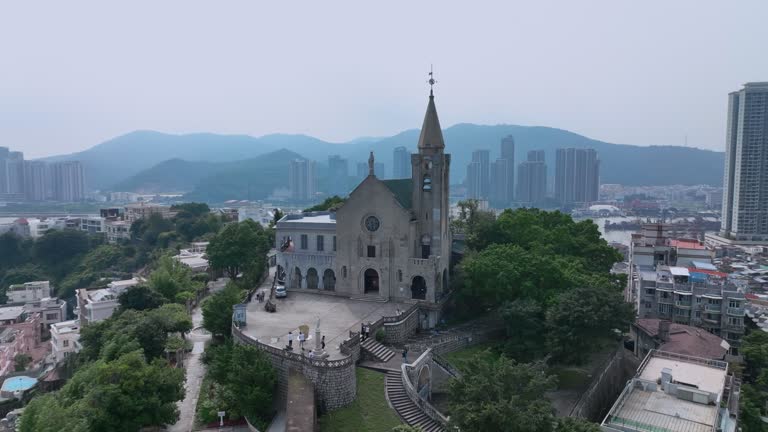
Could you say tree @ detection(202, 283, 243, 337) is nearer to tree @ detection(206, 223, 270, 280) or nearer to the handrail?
the handrail

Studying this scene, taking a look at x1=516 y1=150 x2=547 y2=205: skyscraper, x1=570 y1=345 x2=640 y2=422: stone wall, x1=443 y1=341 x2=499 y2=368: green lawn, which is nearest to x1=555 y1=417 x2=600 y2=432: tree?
x1=570 y1=345 x2=640 y2=422: stone wall

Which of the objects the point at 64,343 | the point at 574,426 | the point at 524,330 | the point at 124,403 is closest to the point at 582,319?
the point at 524,330

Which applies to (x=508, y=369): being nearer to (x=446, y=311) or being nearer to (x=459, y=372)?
(x=459, y=372)

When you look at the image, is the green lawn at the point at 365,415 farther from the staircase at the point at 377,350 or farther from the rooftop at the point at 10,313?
the rooftop at the point at 10,313

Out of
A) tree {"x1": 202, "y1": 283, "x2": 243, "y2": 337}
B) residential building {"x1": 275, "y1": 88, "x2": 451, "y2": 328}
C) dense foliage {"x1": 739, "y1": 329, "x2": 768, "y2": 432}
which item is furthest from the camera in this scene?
residential building {"x1": 275, "y1": 88, "x2": 451, "y2": 328}

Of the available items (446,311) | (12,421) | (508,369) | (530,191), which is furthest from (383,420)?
(530,191)

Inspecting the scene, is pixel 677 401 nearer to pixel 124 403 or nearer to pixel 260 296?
pixel 124 403
